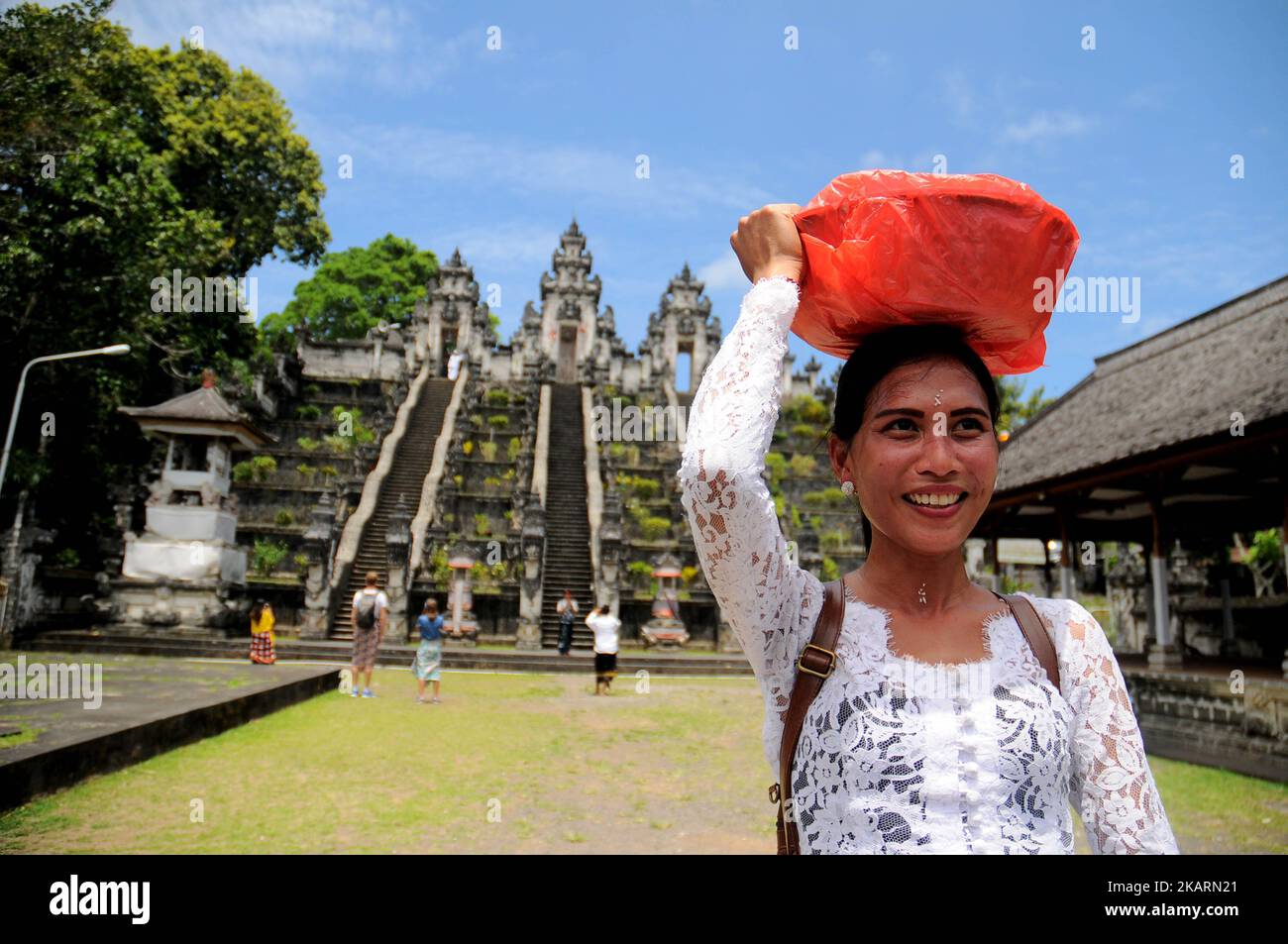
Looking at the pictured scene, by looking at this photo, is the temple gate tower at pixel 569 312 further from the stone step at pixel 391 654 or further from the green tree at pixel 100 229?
the stone step at pixel 391 654

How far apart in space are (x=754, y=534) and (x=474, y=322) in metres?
42.6

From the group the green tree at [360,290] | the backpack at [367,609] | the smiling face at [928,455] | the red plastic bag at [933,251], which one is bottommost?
the backpack at [367,609]

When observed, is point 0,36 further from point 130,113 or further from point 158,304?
point 130,113

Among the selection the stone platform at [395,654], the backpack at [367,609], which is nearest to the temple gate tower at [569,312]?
the stone platform at [395,654]

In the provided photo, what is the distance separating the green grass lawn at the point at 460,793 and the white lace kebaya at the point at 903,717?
393 cm

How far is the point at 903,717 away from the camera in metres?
1.37

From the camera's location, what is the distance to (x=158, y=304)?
18297 millimetres

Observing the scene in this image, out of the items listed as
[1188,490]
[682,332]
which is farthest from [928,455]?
[682,332]

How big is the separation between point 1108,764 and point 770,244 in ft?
3.43

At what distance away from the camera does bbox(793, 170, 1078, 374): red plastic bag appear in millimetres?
1376

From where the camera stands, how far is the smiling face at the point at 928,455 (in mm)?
1443

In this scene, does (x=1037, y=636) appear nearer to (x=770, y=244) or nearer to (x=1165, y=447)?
(x=770, y=244)
